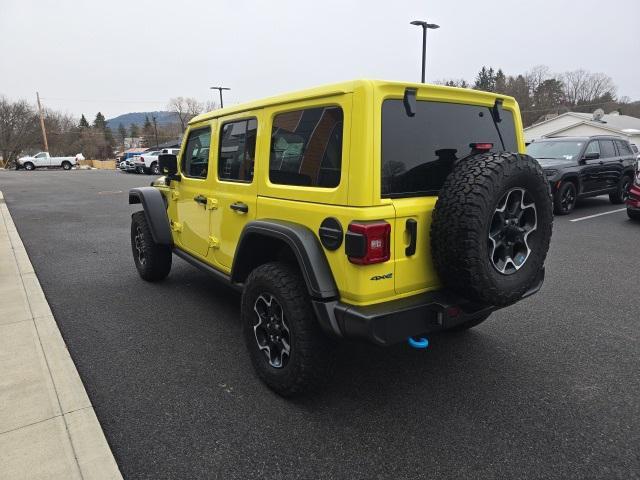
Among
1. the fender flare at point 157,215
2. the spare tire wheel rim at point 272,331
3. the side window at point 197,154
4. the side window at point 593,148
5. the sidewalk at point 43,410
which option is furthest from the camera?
the side window at point 593,148

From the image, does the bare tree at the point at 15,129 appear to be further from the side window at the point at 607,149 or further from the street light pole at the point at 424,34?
the side window at the point at 607,149

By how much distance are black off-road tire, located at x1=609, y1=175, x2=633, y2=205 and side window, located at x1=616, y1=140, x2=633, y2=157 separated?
0.60 metres

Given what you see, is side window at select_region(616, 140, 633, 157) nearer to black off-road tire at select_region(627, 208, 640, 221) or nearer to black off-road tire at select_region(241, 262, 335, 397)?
black off-road tire at select_region(627, 208, 640, 221)

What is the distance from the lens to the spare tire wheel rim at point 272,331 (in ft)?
8.87

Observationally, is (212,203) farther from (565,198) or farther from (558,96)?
(558,96)

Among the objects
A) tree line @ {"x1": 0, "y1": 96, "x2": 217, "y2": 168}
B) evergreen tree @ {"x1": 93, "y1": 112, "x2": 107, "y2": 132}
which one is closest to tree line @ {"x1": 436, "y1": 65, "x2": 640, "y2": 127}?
tree line @ {"x1": 0, "y1": 96, "x2": 217, "y2": 168}

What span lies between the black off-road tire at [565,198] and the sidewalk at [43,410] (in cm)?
957

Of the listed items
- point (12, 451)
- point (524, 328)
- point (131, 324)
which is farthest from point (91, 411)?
point (524, 328)

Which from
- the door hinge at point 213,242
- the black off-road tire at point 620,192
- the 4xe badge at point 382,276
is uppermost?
the 4xe badge at point 382,276

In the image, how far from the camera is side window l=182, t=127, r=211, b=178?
3786 mm

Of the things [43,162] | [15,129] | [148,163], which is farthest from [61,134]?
[148,163]

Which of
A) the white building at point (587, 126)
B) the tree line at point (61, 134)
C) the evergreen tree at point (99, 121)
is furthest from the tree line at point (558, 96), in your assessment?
the evergreen tree at point (99, 121)

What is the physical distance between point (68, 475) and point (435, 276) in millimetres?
2175

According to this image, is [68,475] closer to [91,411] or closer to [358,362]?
[91,411]
